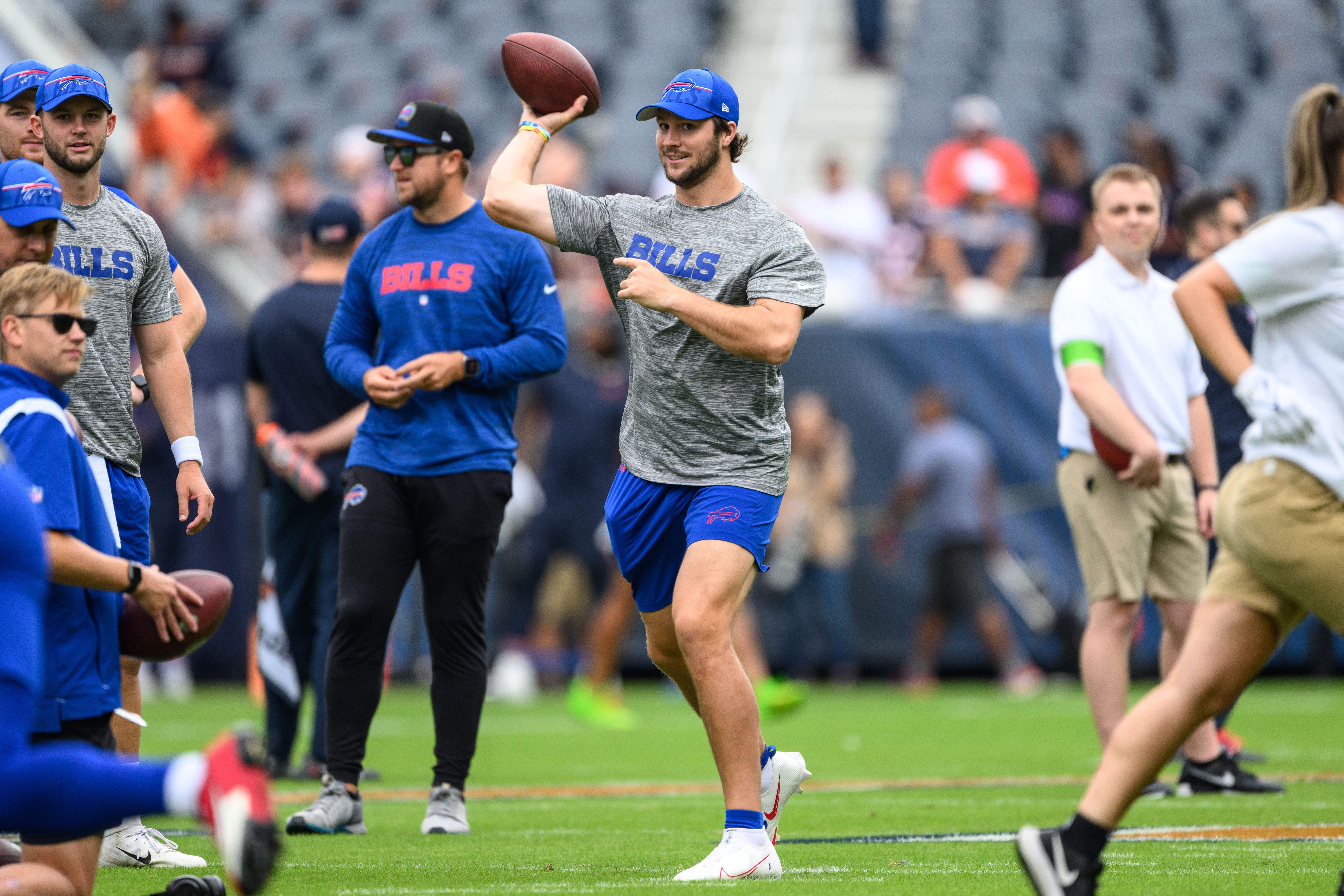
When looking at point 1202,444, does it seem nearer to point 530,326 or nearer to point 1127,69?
point 530,326

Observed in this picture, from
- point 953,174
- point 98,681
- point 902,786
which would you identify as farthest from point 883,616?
point 98,681

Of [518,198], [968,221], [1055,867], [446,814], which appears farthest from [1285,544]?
[968,221]

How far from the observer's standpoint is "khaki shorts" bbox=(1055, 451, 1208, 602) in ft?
22.1

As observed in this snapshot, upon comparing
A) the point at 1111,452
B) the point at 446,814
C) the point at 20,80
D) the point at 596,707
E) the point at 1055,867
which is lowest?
the point at 596,707

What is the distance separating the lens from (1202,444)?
22.9 ft

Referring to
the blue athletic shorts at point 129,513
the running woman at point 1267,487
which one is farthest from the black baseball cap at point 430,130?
the running woman at point 1267,487

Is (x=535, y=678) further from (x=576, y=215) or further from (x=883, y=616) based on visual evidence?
(x=576, y=215)

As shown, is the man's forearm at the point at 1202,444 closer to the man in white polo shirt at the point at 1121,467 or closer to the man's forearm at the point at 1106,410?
the man in white polo shirt at the point at 1121,467

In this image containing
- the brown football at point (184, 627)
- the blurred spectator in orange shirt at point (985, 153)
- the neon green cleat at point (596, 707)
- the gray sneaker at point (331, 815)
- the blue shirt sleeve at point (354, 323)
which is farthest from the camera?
the blurred spectator in orange shirt at point (985, 153)

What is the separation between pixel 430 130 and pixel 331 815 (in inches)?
95.3

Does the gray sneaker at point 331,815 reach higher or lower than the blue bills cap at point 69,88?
lower

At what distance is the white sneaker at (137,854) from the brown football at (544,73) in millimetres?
2586

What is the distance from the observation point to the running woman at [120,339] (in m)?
5.02

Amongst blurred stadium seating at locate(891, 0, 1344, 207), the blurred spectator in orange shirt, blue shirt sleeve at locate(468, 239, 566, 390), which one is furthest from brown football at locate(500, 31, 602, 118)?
blurred stadium seating at locate(891, 0, 1344, 207)
